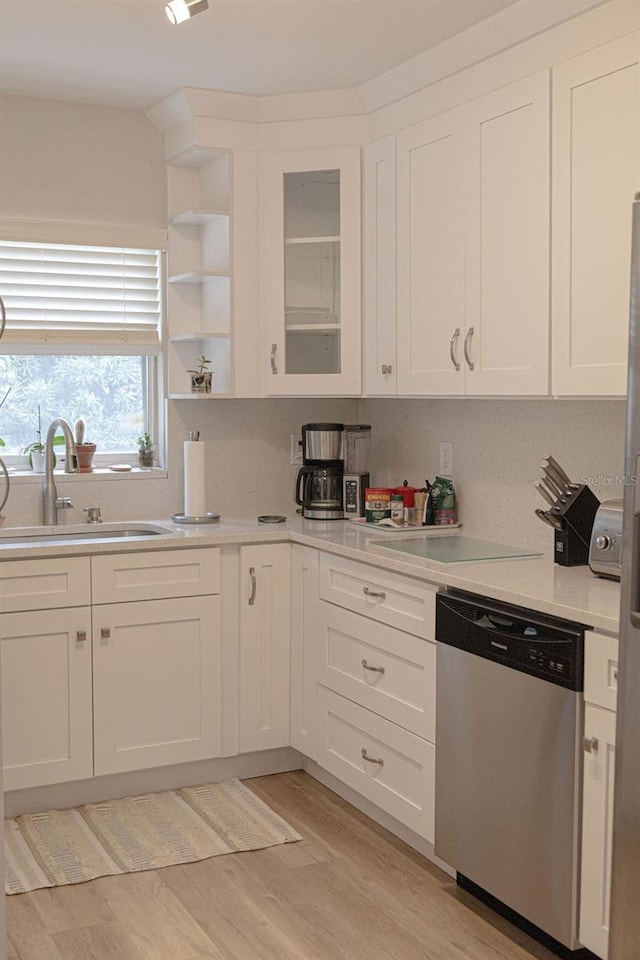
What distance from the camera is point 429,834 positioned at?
3.02m

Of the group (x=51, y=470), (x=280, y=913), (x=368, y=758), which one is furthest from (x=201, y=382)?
(x=280, y=913)

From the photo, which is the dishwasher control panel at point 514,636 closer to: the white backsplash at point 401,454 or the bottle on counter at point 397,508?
the white backsplash at point 401,454

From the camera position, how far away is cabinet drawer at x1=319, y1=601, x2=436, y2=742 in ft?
9.94

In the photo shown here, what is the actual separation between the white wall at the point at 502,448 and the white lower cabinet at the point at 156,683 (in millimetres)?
981

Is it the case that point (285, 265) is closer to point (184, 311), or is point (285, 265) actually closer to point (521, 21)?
point (184, 311)

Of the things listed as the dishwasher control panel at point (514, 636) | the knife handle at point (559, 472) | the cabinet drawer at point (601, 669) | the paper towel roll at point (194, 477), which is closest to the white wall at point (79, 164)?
the paper towel roll at point (194, 477)

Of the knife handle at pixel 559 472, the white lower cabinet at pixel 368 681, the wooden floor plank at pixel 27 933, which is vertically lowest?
the wooden floor plank at pixel 27 933

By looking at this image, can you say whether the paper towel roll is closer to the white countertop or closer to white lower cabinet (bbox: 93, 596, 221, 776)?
the white countertop

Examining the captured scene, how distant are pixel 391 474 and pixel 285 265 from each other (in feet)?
3.10

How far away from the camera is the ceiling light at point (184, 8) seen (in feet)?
8.04

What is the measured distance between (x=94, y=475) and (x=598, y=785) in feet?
7.69

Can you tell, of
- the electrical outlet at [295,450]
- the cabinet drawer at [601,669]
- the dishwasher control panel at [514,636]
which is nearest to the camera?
the cabinet drawer at [601,669]

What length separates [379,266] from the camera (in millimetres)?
3734

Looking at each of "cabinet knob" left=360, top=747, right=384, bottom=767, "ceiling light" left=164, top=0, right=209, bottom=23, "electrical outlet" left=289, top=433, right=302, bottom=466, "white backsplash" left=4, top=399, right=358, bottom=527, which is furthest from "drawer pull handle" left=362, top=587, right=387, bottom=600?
"ceiling light" left=164, top=0, right=209, bottom=23
